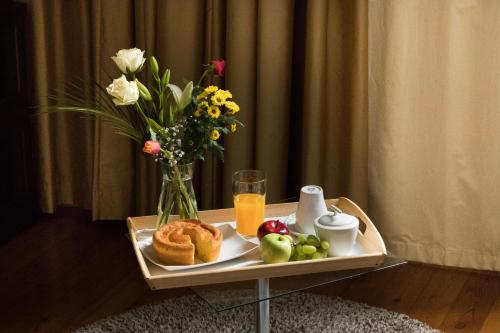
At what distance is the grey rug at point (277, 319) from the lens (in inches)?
95.3

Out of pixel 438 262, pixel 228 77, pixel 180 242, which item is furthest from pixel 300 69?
pixel 180 242

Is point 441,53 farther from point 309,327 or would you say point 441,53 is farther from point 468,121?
point 309,327

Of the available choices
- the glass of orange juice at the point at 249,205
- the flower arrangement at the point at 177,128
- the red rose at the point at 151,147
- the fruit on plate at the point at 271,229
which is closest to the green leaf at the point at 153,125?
the flower arrangement at the point at 177,128

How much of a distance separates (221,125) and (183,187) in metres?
0.20

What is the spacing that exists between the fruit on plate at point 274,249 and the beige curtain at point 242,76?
111 cm

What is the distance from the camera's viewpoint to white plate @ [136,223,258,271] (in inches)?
72.3

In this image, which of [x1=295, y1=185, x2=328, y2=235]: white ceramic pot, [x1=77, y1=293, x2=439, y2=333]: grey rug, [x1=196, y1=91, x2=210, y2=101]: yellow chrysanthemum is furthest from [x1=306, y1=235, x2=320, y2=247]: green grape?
[x1=77, y1=293, x2=439, y2=333]: grey rug

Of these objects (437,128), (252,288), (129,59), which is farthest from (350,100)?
(252,288)

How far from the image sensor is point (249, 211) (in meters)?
2.04

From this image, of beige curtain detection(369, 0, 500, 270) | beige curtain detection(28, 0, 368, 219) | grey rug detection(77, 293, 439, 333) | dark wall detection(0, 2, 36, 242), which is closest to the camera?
grey rug detection(77, 293, 439, 333)

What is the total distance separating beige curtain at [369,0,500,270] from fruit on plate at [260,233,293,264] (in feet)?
3.82

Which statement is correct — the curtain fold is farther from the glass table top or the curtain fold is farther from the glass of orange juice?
the glass table top

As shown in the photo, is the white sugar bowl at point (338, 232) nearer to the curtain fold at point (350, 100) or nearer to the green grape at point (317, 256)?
the green grape at point (317, 256)

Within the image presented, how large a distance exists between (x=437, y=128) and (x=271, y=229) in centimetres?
112
